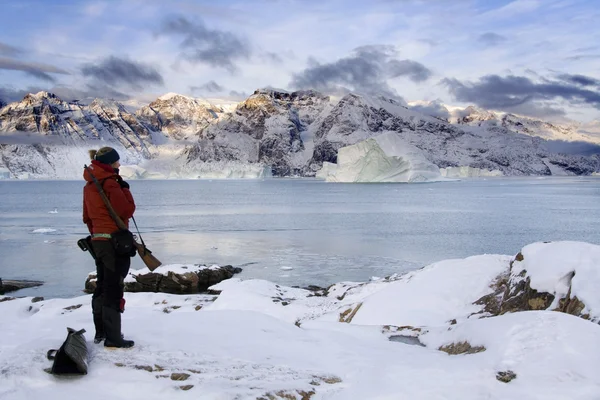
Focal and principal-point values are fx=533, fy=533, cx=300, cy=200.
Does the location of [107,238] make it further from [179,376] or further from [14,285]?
[14,285]

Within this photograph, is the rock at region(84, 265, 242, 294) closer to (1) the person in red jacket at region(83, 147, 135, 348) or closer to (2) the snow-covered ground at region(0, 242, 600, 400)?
(2) the snow-covered ground at region(0, 242, 600, 400)

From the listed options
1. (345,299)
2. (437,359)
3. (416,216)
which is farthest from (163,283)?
(416,216)

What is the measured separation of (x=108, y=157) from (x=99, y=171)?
25 centimetres

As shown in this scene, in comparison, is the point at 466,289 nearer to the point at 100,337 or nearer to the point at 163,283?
the point at 100,337

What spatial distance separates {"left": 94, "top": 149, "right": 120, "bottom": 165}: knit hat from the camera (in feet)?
20.4

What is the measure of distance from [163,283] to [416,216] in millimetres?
34136

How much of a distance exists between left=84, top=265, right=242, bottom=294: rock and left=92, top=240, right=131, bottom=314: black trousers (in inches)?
558

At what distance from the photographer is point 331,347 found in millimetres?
6730

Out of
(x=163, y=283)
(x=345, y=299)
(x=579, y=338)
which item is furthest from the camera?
(x=163, y=283)

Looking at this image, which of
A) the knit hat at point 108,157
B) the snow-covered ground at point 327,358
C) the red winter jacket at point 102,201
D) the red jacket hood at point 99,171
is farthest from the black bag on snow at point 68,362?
the knit hat at point 108,157

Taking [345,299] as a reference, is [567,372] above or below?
above

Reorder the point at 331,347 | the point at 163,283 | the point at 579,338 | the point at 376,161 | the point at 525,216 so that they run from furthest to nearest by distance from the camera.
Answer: the point at 376,161 → the point at 525,216 → the point at 163,283 → the point at 331,347 → the point at 579,338

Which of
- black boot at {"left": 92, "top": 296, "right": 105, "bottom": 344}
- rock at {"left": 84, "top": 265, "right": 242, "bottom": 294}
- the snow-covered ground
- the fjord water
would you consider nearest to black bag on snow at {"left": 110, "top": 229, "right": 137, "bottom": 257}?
black boot at {"left": 92, "top": 296, "right": 105, "bottom": 344}

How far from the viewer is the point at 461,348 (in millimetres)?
6617
